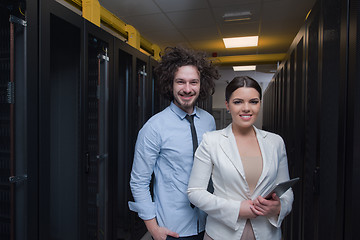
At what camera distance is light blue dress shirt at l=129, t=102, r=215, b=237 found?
113cm

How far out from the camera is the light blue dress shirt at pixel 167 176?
1129mm

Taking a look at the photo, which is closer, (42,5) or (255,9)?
(42,5)

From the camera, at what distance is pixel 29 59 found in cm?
110

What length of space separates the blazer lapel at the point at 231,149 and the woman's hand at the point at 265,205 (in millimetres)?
105

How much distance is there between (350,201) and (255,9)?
279cm

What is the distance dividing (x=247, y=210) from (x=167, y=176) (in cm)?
41

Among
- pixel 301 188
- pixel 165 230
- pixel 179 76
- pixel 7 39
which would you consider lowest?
pixel 165 230

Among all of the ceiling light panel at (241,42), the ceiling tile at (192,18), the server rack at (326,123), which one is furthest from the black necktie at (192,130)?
the ceiling light panel at (241,42)

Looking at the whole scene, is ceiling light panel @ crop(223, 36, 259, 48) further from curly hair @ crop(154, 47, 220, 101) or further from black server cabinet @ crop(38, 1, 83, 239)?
black server cabinet @ crop(38, 1, 83, 239)

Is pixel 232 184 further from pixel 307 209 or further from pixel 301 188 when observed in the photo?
pixel 301 188

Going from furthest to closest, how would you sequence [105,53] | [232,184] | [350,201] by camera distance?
1. [105,53]
2. [232,184]
3. [350,201]

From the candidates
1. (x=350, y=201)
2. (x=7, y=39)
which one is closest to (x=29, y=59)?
(x=7, y=39)

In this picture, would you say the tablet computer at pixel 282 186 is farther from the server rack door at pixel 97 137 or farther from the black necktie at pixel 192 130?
the server rack door at pixel 97 137

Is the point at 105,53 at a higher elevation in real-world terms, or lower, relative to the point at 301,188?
higher
